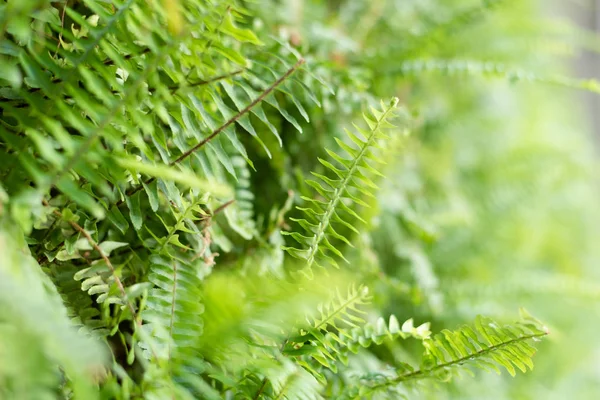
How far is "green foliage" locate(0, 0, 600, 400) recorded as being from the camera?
1.00ft

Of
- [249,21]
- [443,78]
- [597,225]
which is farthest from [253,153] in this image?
[597,225]

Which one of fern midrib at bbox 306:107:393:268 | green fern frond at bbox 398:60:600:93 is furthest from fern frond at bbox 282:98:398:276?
green fern frond at bbox 398:60:600:93

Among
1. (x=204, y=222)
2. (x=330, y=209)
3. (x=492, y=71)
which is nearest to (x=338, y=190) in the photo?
(x=330, y=209)

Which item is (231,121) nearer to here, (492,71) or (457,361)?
(457,361)

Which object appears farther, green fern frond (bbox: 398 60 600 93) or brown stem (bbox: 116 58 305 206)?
green fern frond (bbox: 398 60 600 93)

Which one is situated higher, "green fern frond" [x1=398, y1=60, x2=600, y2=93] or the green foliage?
"green fern frond" [x1=398, y1=60, x2=600, y2=93]

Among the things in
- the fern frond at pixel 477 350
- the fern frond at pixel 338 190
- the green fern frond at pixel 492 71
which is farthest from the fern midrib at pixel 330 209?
the green fern frond at pixel 492 71

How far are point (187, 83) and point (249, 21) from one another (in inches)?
10.6

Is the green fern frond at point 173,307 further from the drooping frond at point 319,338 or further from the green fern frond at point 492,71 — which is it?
the green fern frond at point 492,71

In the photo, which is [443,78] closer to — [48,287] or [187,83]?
[187,83]

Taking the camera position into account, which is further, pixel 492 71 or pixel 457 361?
pixel 492 71

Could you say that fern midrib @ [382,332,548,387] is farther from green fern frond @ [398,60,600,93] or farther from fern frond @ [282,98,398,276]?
green fern frond @ [398,60,600,93]

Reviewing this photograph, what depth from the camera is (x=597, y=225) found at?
1.47 m

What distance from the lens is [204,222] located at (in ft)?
1.47
